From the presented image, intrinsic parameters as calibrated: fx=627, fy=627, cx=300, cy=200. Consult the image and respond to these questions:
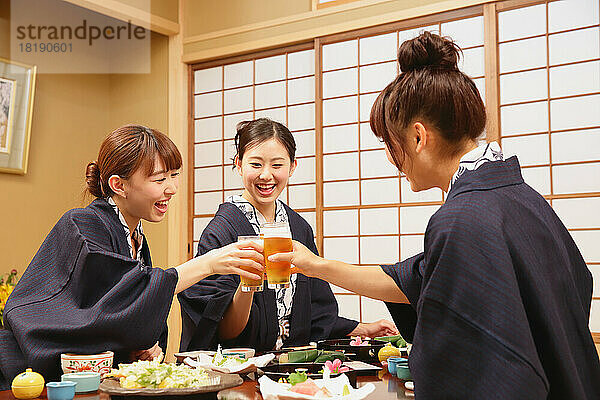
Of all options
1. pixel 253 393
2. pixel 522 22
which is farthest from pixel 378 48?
pixel 253 393

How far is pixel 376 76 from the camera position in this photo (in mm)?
4695

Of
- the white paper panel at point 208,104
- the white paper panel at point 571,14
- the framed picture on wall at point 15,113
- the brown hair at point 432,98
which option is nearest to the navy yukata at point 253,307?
the brown hair at point 432,98

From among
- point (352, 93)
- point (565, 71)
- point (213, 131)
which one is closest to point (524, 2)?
point (565, 71)

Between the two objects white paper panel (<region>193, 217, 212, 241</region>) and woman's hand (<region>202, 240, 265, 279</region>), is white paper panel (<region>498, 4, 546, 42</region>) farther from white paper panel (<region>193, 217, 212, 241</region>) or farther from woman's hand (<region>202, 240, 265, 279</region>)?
woman's hand (<region>202, 240, 265, 279</region>)

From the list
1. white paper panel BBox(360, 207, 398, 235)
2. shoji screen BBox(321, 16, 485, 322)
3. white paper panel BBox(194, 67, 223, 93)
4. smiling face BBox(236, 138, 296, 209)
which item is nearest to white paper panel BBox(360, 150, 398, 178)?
shoji screen BBox(321, 16, 485, 322)

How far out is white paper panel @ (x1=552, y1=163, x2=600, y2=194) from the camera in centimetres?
388

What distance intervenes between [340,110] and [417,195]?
926 mm

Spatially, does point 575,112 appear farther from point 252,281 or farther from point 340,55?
point 252,281

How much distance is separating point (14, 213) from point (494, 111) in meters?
3.85

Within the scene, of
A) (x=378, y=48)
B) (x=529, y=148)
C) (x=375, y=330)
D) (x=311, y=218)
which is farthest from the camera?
(x=311, y=218)

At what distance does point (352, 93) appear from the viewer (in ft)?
15.7

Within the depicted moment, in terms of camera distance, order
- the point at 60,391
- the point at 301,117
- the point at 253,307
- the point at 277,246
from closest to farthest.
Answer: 1. the point at 60,391
2. the point at 277,246
3. the point at 253,307
4. the point at 301,117

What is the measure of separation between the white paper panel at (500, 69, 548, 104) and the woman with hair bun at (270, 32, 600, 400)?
9.83ft

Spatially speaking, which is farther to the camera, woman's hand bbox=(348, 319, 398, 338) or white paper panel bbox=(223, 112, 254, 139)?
white paper panel bbox=(223, 112, 254, 139)
